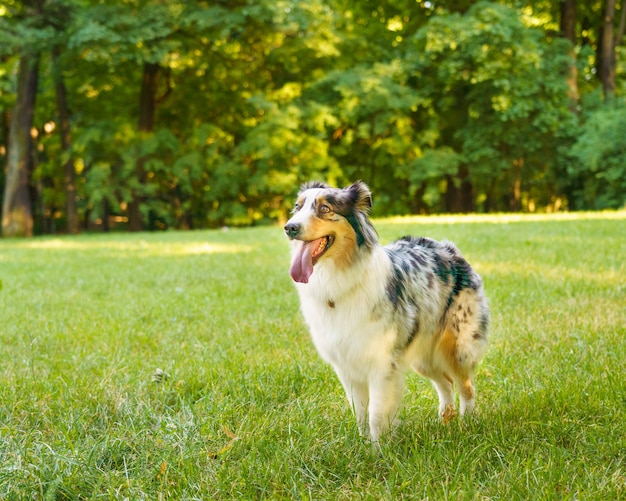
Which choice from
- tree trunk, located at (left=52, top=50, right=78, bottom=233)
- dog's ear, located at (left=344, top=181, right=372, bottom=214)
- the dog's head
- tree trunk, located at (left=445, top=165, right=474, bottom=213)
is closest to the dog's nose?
the dog's head

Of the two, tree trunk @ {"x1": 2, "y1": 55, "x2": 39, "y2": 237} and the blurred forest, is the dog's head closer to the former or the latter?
the blurred forest

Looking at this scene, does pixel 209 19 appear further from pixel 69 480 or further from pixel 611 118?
pixel 69 480

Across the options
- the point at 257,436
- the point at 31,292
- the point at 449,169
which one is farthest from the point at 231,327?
the point at 449,169

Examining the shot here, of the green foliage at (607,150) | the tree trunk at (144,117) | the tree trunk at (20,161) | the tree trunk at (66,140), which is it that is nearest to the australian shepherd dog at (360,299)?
the green foliage at (607,150)

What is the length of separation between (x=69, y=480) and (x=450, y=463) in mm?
1649

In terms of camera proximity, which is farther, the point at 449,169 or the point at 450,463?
the point at 449,169

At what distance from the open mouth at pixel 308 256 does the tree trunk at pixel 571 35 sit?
2207 centimetres

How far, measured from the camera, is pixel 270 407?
3439 millimetres

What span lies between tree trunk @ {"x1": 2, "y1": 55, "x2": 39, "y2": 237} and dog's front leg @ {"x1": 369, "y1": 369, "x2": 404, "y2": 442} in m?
20.9

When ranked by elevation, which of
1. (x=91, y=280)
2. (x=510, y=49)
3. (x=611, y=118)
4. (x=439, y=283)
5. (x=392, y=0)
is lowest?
(x=91, y=280)

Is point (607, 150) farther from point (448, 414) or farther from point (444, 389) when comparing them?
point (448, 414)

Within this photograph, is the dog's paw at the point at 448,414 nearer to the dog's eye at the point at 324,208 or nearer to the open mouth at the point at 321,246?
the open mouth at the point at 321,246

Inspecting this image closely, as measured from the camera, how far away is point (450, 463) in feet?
8.44

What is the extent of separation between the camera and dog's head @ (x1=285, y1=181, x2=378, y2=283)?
2.80 metres
